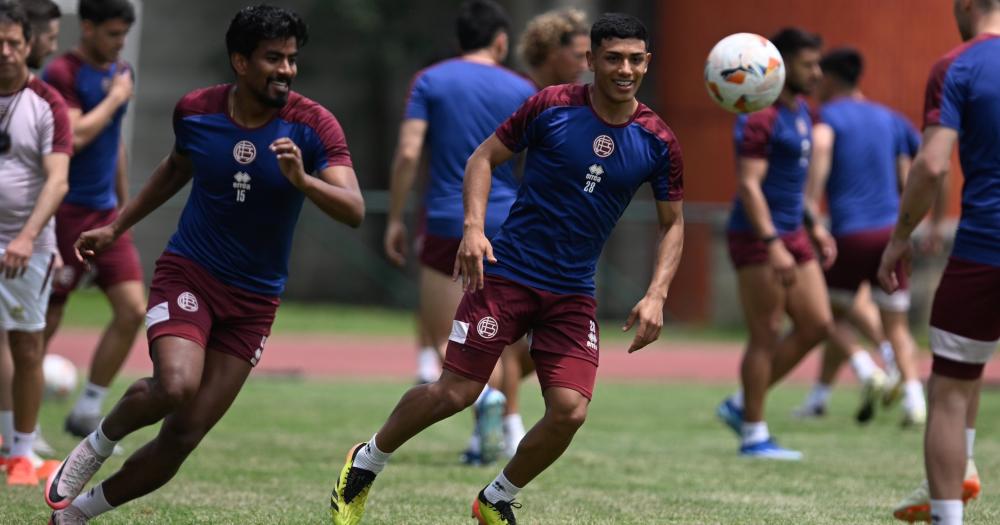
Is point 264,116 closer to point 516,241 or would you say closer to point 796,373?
point 516,241

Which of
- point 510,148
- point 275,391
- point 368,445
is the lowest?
point 275,391

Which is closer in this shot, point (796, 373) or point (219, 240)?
point (219, 240)

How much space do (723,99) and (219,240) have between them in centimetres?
282

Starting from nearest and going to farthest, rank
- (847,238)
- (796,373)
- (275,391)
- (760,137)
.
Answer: (760,137) → (847,238) → (275,391) → (796,373)

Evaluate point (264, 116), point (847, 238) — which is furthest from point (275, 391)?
point (264, 116)

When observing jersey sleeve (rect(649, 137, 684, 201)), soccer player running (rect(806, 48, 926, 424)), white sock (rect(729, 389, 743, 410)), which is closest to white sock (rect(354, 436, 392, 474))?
jersey sleeve (rect(649, 137, 684, 201))

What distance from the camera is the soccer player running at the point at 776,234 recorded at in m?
→ 9.49

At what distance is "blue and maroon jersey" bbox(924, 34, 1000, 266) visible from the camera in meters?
5.61

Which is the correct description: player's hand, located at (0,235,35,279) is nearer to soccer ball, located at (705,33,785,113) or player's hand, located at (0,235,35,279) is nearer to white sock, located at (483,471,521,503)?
white sock, located at (483,471,521,503)

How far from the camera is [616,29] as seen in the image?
627cm

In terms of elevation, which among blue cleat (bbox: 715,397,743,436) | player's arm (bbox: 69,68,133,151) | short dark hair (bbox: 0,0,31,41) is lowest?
blue cleat (bbox: 715,397,743,436)

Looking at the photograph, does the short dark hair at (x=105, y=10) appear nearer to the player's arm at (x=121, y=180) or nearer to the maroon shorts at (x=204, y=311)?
the player's arm at (x=121, y=180)

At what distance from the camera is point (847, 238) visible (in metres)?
12.1

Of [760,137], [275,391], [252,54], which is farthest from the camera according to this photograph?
[275,391]
